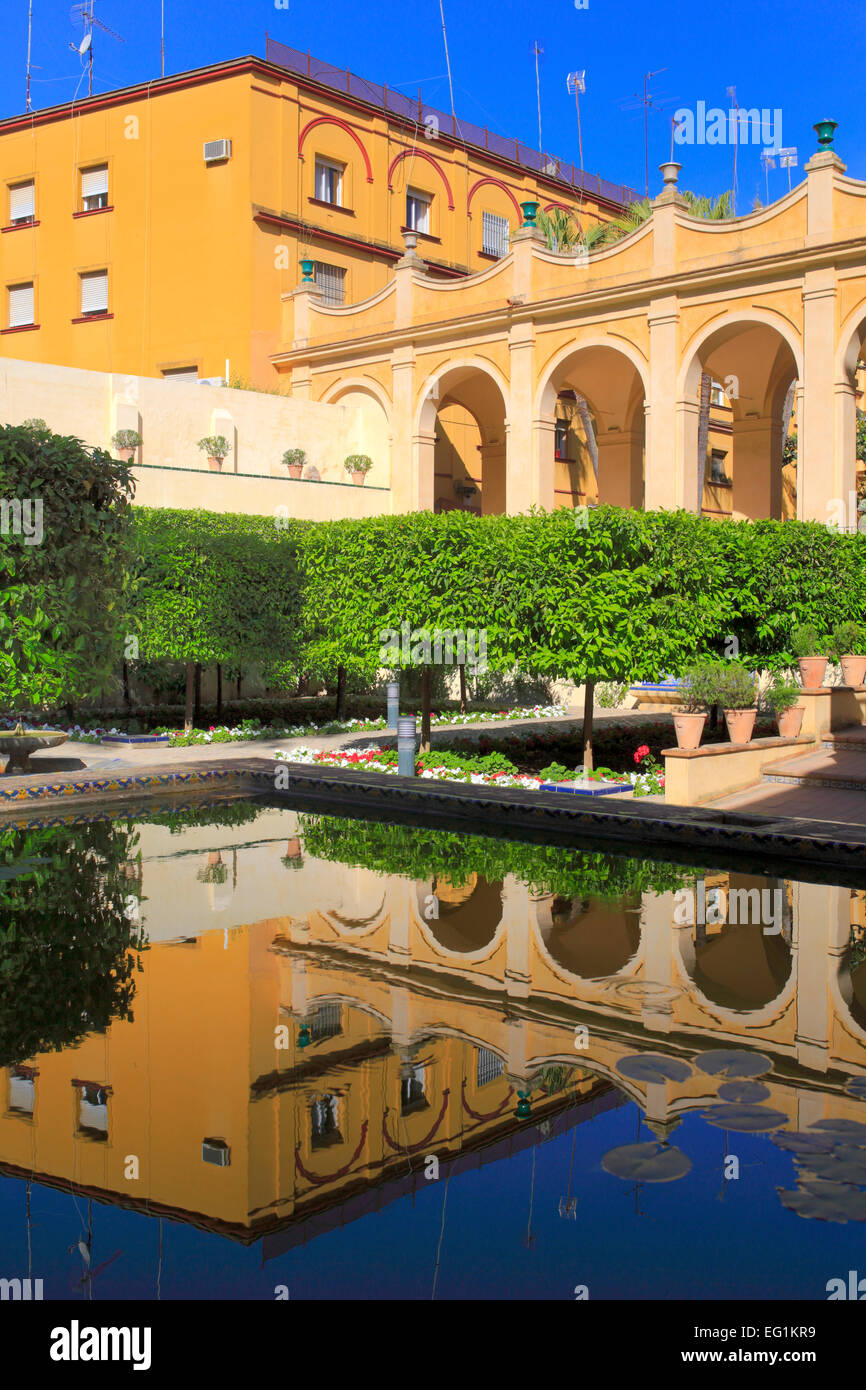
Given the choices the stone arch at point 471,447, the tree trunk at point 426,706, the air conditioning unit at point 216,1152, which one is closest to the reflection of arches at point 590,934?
the air conditioning unit at point 216,1152

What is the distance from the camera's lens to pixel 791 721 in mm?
14883

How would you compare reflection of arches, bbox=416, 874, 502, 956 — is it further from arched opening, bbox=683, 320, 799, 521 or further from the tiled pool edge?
arched opening, bbox=683, 320, 799, 521

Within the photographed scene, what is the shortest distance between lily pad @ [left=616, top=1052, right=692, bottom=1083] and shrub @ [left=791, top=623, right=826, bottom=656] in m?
11.5

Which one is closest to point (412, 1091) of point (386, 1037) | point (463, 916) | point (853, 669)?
point (386, 1037)

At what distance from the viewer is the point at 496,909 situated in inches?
329

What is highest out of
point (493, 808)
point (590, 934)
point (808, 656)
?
point (808, 656)

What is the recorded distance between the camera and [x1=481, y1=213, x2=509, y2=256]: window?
35.7 meters

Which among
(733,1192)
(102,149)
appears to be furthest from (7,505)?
(102,149)

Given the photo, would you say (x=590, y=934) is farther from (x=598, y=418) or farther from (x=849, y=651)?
(x=598, y=418)

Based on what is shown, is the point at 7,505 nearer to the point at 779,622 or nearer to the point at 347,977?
the point at 347,977

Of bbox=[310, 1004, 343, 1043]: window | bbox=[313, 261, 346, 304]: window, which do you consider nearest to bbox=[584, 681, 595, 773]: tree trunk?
bbox=[310, 1004, 343, 1043]: window

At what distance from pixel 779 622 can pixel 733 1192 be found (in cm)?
1268

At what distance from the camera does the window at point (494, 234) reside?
35719 mm

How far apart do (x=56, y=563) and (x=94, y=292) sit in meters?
21.6
